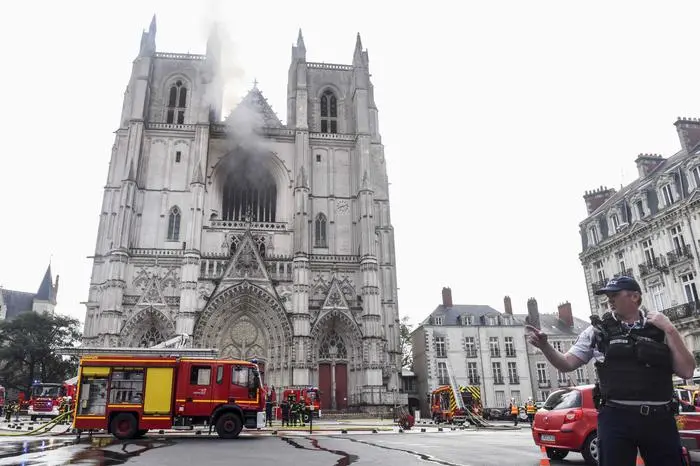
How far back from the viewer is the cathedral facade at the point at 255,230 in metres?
30.8

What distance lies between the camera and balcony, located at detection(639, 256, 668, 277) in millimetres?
24078

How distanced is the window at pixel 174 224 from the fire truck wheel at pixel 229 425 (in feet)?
73.0

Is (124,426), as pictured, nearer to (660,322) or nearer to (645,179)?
(660,322)

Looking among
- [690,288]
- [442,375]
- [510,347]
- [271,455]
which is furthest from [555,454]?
[510,347]

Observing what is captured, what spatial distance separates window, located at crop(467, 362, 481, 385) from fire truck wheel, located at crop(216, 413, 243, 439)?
104 feet

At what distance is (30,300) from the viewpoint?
225 feet

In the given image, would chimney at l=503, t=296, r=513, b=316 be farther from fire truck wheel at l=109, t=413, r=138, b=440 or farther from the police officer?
the police officer

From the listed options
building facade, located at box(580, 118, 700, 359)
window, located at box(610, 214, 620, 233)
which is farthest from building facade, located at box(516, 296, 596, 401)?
window, located at box(610, 214, 620, 233)

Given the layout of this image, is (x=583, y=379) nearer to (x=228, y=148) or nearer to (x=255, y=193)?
(x=255, y=193)

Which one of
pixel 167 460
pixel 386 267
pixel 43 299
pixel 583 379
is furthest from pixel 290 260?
pixel 43 299

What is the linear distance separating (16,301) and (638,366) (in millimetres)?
79855

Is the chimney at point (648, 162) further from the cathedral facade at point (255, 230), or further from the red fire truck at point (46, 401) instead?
the red fire truck at point (46, 401)

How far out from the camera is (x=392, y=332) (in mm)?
34188

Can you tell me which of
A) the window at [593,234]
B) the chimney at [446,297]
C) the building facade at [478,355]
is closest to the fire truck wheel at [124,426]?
the window at [593,234]
